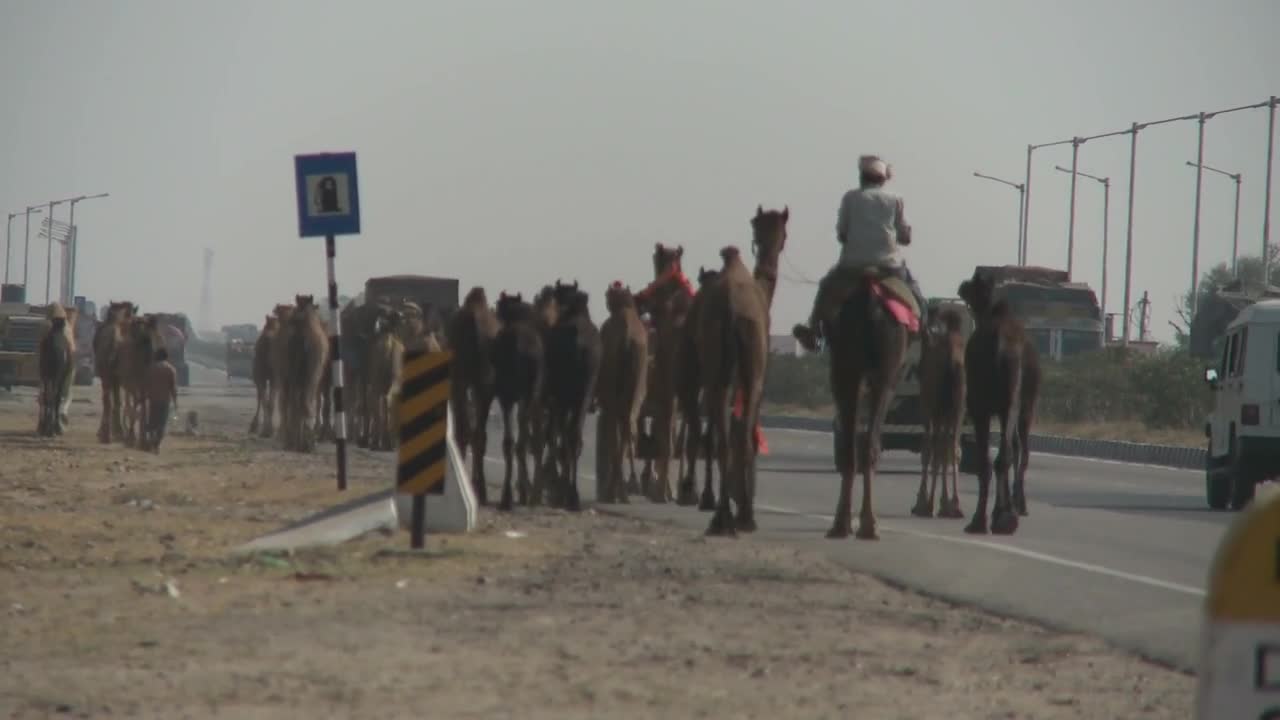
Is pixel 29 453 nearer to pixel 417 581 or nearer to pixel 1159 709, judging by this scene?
pixel 417 581

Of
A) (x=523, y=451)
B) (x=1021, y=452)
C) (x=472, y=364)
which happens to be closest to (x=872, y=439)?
(x=1021, y=452)

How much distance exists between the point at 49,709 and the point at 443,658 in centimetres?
190

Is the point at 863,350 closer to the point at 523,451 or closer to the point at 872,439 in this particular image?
the point at 872,439

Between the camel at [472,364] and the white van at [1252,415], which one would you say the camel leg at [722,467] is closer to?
the camel at [472,364]

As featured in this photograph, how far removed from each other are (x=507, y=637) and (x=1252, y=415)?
55.2ft

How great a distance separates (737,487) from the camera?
674 inches

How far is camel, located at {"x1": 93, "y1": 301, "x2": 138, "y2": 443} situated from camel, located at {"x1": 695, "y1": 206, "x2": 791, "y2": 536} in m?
20.7

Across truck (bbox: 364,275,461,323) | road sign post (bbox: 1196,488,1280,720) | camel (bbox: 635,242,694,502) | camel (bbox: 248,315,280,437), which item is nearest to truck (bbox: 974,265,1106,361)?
truck (bbox: 364,275,461,323)

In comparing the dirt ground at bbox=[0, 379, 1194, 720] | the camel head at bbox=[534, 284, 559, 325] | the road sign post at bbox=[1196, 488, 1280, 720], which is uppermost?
the camel head at bbox=[534, 284, 559, 325]

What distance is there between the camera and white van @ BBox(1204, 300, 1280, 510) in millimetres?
25281

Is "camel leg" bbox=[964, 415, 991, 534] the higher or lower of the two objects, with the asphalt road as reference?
higher

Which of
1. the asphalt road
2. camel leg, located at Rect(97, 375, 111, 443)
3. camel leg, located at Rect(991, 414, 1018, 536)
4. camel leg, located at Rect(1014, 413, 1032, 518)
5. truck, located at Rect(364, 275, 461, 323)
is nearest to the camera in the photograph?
the asphalt road

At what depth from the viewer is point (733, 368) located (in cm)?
1695

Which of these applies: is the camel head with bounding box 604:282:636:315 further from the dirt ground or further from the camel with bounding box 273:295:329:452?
the camel with bounding box 273:295:329:452
